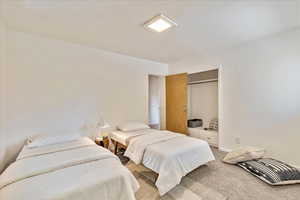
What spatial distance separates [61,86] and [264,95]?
402 cm

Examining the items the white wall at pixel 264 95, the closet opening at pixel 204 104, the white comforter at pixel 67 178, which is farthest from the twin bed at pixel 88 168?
the closet opening at pixel 204 104

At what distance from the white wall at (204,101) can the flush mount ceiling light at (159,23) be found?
8.49 feet

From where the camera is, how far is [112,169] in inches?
56.6

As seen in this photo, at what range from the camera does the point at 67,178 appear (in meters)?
1.26

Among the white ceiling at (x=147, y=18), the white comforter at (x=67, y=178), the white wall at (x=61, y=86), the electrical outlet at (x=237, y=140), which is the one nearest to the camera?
the white comforter at (x=67, y=178)

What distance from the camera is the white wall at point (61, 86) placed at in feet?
7.72

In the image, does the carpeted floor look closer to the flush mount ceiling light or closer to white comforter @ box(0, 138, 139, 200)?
white comforter @ box(0, 138, 139, 200)

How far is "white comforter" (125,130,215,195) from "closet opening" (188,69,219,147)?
1.66 metres

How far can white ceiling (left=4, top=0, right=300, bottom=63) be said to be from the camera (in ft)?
5.75

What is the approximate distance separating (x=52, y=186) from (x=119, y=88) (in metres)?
2.62

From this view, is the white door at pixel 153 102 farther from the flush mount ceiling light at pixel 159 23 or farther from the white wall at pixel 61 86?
the flush mount ceiling light at pixel 159 23

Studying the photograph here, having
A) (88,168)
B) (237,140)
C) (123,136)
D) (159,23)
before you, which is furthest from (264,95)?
(88,168)

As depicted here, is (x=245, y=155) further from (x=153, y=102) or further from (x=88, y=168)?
(x=153, y=102)

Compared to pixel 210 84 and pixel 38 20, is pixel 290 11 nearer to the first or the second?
pixel 210 84
